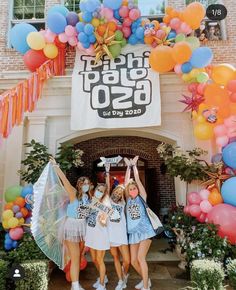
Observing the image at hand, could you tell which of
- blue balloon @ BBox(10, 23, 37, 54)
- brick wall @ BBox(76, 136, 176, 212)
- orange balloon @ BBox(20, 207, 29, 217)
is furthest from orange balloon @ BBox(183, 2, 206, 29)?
orange balloon @ BBox(20, 207, 29, 217)

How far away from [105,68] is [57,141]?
194 cm

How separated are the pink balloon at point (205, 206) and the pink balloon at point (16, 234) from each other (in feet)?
10.6

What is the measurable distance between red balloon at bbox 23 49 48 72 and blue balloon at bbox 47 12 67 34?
0.61m

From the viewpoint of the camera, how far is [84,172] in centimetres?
1029

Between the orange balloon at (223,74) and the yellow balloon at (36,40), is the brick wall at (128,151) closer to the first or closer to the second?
the yellow balloon at (36,40)

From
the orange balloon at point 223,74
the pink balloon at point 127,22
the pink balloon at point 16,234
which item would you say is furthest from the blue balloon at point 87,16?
the pink balloon at point 16,234

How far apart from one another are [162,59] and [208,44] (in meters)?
2.77

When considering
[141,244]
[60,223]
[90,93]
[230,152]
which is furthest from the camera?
[90,93]

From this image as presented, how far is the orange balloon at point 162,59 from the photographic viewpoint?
5777 mm

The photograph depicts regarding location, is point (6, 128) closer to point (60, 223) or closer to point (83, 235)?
point (60, 223)

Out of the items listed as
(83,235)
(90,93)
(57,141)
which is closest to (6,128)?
(57,141)

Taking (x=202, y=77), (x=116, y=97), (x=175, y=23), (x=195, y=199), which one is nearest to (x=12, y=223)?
(x=116, y=97)

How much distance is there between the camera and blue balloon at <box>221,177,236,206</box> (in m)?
5.10

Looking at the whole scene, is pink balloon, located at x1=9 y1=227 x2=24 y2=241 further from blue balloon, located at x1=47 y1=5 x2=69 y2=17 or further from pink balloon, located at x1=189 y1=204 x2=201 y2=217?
blue balloon, located at x1=47 y1=5 x2=69 y2=17
